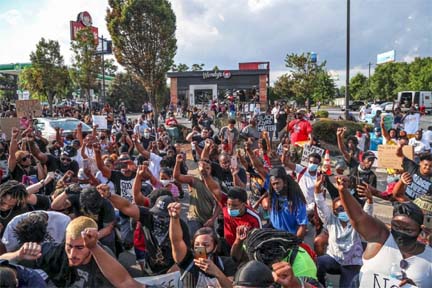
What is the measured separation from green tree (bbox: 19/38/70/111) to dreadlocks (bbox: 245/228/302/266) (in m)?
28.3

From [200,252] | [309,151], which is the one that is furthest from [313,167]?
[200,252]

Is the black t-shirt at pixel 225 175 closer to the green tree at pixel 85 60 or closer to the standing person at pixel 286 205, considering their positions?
the standing person at pixel 286 205

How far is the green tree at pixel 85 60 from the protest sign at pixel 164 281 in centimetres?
2559

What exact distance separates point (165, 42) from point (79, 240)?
14734mm

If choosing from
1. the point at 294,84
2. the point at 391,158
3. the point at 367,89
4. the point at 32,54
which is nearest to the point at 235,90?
the point at 294,84

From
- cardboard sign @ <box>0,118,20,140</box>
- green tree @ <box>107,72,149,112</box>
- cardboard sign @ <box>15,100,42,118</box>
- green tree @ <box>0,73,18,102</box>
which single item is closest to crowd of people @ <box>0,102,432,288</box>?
cardboard sign @ <box>0,118,20,140</box>

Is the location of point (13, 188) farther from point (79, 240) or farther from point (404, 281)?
point (404, 281)

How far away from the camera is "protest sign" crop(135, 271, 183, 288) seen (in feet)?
9.53

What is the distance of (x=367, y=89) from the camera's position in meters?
72.1

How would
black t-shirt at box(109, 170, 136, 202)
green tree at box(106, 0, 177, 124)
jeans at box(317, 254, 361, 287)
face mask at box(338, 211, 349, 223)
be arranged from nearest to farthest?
jeans at box(317, 254, 361, 287)
face mask at box(338, 211, 349, 223)
black t-shirt at box(109, 170, 136, 202)
green tree at box(106, 0, 177, 124)

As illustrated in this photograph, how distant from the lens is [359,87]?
7719 centimetres

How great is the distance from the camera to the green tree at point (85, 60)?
1028 inches

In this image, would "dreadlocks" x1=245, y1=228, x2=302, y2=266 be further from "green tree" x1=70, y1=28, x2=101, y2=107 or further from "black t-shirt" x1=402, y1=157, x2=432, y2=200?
"green tree" x1=70, y1=28, x2=101, y2=107

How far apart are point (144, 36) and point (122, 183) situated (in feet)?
38.0
